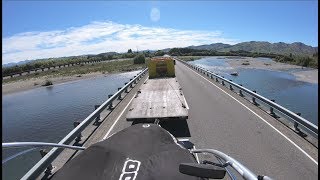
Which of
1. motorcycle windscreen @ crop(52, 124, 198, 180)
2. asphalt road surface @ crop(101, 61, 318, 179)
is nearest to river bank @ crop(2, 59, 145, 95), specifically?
asphalt road surface @ crop(101, 61, 318, 179)

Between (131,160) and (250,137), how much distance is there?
7.57 metres

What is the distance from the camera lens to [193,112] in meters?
16.4

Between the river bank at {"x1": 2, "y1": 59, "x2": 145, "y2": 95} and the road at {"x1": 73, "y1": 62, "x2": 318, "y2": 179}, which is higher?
the road at {"x1": 73, "y1": 62, "x2": 318, "y2": 179}

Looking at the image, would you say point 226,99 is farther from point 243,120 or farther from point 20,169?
point 20,169

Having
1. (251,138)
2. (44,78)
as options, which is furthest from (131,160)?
(44,78)

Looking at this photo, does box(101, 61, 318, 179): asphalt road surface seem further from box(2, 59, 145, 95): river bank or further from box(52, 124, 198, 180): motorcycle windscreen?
box(2, 59, 145, 95): river bank

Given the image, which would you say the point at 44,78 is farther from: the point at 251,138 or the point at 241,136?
the point at 251,138

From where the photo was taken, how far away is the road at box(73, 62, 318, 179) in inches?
351

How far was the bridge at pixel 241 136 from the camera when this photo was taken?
882 cm

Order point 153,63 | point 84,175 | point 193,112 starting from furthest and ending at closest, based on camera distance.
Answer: point 153,63 → point 193,112 → point 84,175

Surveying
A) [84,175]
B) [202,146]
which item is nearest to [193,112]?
[202,146]

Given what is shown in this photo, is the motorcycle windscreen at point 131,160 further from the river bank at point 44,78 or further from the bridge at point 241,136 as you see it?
the river bank at point 44,78

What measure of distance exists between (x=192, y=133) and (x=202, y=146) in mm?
1585

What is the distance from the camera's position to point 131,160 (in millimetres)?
5062
